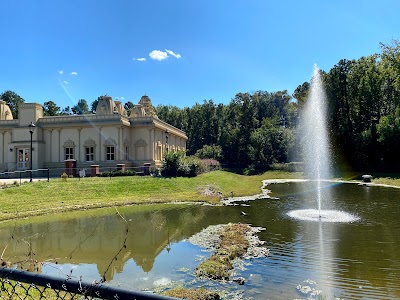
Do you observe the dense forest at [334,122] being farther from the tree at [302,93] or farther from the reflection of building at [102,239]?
the reflection of building at [102,239]

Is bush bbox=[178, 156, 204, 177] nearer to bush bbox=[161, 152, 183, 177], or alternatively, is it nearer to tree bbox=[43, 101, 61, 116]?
bush bbox=[161, 152, 183, 177]

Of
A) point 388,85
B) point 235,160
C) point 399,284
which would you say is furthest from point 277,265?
point 235,160

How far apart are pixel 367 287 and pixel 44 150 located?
129 ft

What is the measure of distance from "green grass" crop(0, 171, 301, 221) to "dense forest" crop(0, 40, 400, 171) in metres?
21.7

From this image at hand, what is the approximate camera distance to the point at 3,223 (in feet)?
51.2

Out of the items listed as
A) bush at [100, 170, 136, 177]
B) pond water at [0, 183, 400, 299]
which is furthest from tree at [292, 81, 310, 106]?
pond water at [0, 183, 400, 299]

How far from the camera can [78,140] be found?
130 ft

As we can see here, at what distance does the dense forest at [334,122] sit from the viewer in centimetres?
4766

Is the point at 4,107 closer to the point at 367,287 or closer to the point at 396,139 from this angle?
the point at 367,287

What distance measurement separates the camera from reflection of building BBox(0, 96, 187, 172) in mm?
38469

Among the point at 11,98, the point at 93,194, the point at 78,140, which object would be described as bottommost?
the point at 93,194

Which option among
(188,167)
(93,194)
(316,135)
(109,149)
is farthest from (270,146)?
(93,194)

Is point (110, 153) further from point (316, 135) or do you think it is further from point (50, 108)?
point (50, 108)

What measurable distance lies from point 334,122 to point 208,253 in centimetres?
4930
